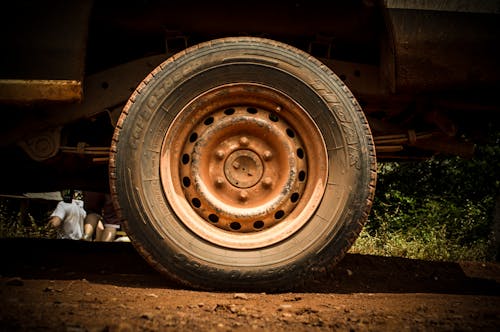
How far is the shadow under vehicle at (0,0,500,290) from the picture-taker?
195cm

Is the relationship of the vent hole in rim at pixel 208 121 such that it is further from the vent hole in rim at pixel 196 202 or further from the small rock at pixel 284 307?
the small rock at pixel 284 307

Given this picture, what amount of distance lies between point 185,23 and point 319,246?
140cm

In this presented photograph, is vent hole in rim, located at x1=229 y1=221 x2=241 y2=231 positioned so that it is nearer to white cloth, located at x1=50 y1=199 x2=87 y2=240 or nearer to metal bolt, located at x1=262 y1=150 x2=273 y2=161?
metal bolt, located at x1=262 y1=150 x2=273 y2=161

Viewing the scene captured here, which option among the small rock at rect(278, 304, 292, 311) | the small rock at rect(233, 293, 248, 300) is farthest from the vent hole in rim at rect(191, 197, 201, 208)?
the small rock at rect(278, 304, 292, 311)

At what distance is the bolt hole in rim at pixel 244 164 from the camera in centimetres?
204

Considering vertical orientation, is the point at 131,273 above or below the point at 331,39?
below

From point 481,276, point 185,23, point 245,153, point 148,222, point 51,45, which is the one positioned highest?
point 185,23

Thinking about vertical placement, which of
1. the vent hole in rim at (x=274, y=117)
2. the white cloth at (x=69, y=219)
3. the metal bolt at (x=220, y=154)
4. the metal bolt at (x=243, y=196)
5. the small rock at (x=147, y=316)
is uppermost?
the vent hole in rim at (x=274, y=117)

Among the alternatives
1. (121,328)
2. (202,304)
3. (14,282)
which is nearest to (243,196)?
(202,304)

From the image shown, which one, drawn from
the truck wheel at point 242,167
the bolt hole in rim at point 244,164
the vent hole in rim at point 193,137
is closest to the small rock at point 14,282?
the truck wheel at point 242,167

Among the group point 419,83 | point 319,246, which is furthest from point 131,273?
point 419,83

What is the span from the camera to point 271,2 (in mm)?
2307

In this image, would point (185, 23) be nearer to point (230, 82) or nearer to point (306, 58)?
point (230, 82)

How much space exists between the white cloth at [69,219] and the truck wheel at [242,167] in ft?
16.8
